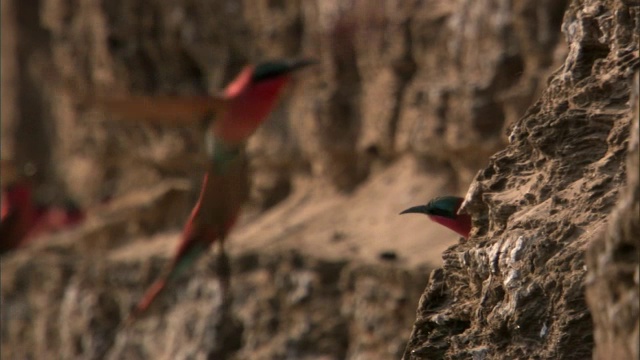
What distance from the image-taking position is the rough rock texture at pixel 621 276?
157cm

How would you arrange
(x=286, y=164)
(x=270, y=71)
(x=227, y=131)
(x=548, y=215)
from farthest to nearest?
(x=286, y=164) < (x=227, y=131) < (x=270, y=71) < (x=548, y=215)

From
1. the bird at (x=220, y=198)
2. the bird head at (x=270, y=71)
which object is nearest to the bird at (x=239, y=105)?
the bird head at (x=270, y=71)

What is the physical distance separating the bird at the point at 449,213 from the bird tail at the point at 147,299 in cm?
362

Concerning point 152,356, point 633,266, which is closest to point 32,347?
point 152,356

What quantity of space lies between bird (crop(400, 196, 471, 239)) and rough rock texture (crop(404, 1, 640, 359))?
18.2 inches

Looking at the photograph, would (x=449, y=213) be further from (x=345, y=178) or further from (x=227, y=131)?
(x=345, y=178)

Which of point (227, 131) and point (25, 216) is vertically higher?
point (227, 131)

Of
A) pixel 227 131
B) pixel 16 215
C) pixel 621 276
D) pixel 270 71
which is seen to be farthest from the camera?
pixel 16 215

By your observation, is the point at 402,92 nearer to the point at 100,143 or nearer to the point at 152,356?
the point at 152,356

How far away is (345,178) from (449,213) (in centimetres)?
421

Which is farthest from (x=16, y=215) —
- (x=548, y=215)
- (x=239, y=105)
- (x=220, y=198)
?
(x=548, y=215)

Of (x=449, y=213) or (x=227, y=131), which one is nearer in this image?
(x=449, y=213)

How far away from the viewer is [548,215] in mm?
2189

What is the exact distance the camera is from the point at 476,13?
596cm
